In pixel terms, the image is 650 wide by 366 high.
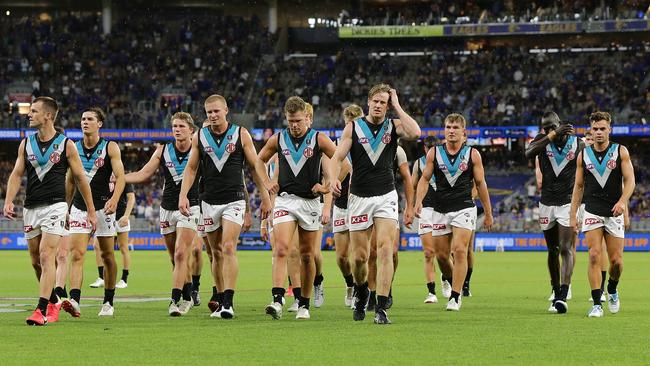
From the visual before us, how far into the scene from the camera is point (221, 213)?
46.9ft

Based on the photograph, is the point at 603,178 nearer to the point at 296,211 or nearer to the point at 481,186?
the point at 481,186

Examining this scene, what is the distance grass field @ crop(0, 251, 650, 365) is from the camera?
32.1ft

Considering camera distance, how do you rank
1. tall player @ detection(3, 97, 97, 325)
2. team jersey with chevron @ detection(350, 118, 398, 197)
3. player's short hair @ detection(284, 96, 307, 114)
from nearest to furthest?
tall player @ detection(3, 97, 97, 325) → team jersey with chevron @ detection(350, 118, 398, 197) → player's short hair @ detection(284, 96, 307, 114)

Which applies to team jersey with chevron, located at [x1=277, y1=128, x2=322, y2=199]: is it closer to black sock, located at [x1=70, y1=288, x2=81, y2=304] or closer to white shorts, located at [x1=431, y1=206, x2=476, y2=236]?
white shorts, located at [x1=431, y1=206, x2=476, y2=236]

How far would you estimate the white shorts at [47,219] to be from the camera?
13.5 meters

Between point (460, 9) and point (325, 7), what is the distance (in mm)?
9611

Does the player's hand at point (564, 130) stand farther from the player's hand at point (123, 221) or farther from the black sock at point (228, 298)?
Result: the player's hand at point (123, 221)

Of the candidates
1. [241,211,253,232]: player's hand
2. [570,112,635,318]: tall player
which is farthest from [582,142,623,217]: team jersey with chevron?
[241,211,253,232]: player's hand

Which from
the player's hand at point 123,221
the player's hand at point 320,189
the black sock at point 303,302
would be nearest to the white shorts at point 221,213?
the player's hand at point 320,189

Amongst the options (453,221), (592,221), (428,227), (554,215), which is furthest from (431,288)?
(592,221)

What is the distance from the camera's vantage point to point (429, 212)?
61.6 feet

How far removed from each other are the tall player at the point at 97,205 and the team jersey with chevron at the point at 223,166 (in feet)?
3.83

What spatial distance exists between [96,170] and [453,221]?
4995 mm

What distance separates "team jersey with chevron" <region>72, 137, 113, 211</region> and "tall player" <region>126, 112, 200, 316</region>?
14.5 inches
